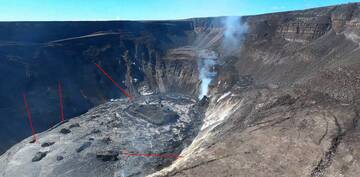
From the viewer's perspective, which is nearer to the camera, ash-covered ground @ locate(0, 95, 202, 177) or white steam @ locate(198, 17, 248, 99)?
ash-covered ground @ locate(0, 95, 202, 177)

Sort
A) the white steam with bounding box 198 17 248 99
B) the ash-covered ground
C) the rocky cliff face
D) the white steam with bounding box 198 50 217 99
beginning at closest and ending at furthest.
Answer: the rocky cliff face → the ash-covered ground → the white steam with bounding box 198 50 217 99 → the white steam with bounding box 198 17 248 99

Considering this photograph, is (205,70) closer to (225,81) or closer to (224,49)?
(225,81)

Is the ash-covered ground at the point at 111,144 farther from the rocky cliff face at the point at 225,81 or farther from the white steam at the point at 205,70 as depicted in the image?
the white steam at the point at 205,70

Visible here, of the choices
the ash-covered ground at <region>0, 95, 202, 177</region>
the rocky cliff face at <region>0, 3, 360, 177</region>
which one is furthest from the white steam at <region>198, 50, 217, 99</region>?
the ash-covered ground at <region>0, 95, 202, 177</region>

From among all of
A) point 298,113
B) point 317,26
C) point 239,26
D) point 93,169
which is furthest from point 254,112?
point 239,26

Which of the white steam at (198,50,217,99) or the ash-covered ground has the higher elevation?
the white steam at (198,50,217,99)

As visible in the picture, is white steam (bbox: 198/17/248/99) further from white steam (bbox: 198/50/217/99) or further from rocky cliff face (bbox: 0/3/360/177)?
rocky cliff face (bbox: 0/3/360/177)

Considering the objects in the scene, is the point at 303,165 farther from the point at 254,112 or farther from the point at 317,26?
the point at 317,26
